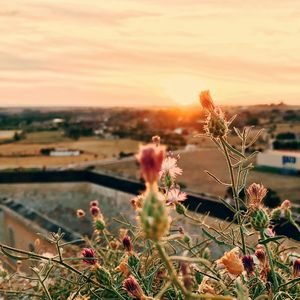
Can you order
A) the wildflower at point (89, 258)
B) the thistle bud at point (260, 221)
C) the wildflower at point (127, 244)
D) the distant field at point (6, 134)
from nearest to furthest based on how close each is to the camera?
the thistle bud at point (260, 221) < the wildflower at point (89, 258) < the wildflower at point (127, 244) < the distant field at point (6, 134)

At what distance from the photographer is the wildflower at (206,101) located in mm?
1834

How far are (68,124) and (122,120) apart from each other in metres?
5.73

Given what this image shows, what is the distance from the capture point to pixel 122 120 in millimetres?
67500

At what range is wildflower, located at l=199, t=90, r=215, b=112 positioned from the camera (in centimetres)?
183

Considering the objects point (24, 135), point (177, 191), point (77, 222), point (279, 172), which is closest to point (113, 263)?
→ point (177, 191)

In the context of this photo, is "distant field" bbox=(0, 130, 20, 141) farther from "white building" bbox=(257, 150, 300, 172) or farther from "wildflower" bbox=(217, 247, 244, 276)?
"wildflower" bbox=(217, 247, 244, 276)

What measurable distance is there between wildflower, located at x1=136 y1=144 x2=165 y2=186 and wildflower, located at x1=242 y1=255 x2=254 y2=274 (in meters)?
0.95

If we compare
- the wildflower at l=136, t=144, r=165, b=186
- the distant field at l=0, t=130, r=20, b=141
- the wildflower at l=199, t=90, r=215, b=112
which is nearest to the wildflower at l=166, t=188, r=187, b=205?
the wildflower at l=199, t=90, r=215, b=112

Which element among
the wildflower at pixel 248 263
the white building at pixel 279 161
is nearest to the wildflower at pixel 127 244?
the wildflower at pixel 248 263

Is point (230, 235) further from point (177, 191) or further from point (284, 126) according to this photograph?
point (284, 126)

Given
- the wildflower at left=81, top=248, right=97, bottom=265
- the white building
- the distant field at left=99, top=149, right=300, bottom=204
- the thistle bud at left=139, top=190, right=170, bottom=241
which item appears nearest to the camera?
the thistle bud at left=139, top=190, right=170, bottom=241

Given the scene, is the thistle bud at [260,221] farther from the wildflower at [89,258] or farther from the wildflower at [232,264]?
the wildflower at [89,258]

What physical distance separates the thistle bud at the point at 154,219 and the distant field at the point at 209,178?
24.9 m

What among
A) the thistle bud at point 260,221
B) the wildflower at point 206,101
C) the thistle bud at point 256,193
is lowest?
the thistle bud at point 260,221
